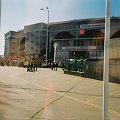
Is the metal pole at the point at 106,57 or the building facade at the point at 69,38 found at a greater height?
the building facade at the point at 69,38

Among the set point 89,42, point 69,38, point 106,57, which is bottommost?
point 106,57

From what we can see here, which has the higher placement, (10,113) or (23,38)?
(23,38)

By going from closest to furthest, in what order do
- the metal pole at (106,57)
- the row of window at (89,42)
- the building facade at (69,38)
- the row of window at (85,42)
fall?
1. the metal pole at (106,57)
2. the row of window at (89,42)
3. the row of window at (85,42)
4. the building facade at (69,38)

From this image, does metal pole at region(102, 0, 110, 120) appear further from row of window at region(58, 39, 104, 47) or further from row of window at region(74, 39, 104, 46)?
row of window at region(58, 39, 104, 47)

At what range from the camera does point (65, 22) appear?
104 m

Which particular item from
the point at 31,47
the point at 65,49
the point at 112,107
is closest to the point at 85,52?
the point at 65,49

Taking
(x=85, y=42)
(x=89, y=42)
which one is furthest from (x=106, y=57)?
(x=85, y=42)

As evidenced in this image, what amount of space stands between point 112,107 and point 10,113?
470 centimetres

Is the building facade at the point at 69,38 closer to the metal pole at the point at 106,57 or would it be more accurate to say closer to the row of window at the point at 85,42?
the row of window at the point at 85,42

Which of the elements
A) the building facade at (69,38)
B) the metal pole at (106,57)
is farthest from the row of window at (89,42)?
the metal pole at (106,57)

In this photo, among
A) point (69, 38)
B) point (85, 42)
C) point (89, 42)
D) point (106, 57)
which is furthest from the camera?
point (69, 38)

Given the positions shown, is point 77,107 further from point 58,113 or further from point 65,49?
point 65,49

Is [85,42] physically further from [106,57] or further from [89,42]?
[106,57]

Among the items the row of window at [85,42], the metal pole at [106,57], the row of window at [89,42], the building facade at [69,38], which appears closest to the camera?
the metal pole at [106,57]
